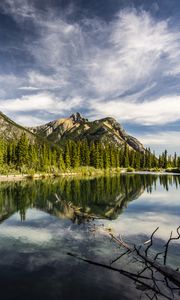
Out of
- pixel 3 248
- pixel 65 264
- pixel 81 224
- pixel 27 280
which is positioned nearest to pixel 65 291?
pixel 27 280

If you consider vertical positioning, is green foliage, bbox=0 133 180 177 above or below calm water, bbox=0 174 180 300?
above

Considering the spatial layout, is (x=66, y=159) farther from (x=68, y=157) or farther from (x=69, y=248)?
(x=69, y=248)

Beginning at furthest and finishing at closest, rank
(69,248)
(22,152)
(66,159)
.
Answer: (66,159), (22,152), (69,248)

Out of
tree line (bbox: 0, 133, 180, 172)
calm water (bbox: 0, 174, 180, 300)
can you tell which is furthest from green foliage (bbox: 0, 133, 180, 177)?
calm water (bbox: 0, 174, 180, 300)

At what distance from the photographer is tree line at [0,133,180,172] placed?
327 feet

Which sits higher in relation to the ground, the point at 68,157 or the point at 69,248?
the point at 68,157

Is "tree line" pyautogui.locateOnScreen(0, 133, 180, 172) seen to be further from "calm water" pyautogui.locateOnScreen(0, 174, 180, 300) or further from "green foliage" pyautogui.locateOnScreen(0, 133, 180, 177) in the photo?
"calm water" pyautogui.locateOnScreen(0, 174, 180, 300)

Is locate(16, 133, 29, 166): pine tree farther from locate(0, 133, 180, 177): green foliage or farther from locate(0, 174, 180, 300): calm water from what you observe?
locate(0, 174, 180, 300): calm water

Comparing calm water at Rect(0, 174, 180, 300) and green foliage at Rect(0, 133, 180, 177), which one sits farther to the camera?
green foliage at Rect(0, 133, 180, 177)

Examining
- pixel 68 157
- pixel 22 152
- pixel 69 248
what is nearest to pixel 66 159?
pixel 68 157

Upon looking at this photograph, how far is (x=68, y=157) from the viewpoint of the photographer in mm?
118188

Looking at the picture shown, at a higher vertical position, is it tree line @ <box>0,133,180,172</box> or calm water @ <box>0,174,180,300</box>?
tree line @ <box>0,133,180,172</box>

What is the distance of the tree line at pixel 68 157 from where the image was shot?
9981 cm

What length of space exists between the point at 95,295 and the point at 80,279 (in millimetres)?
1438
